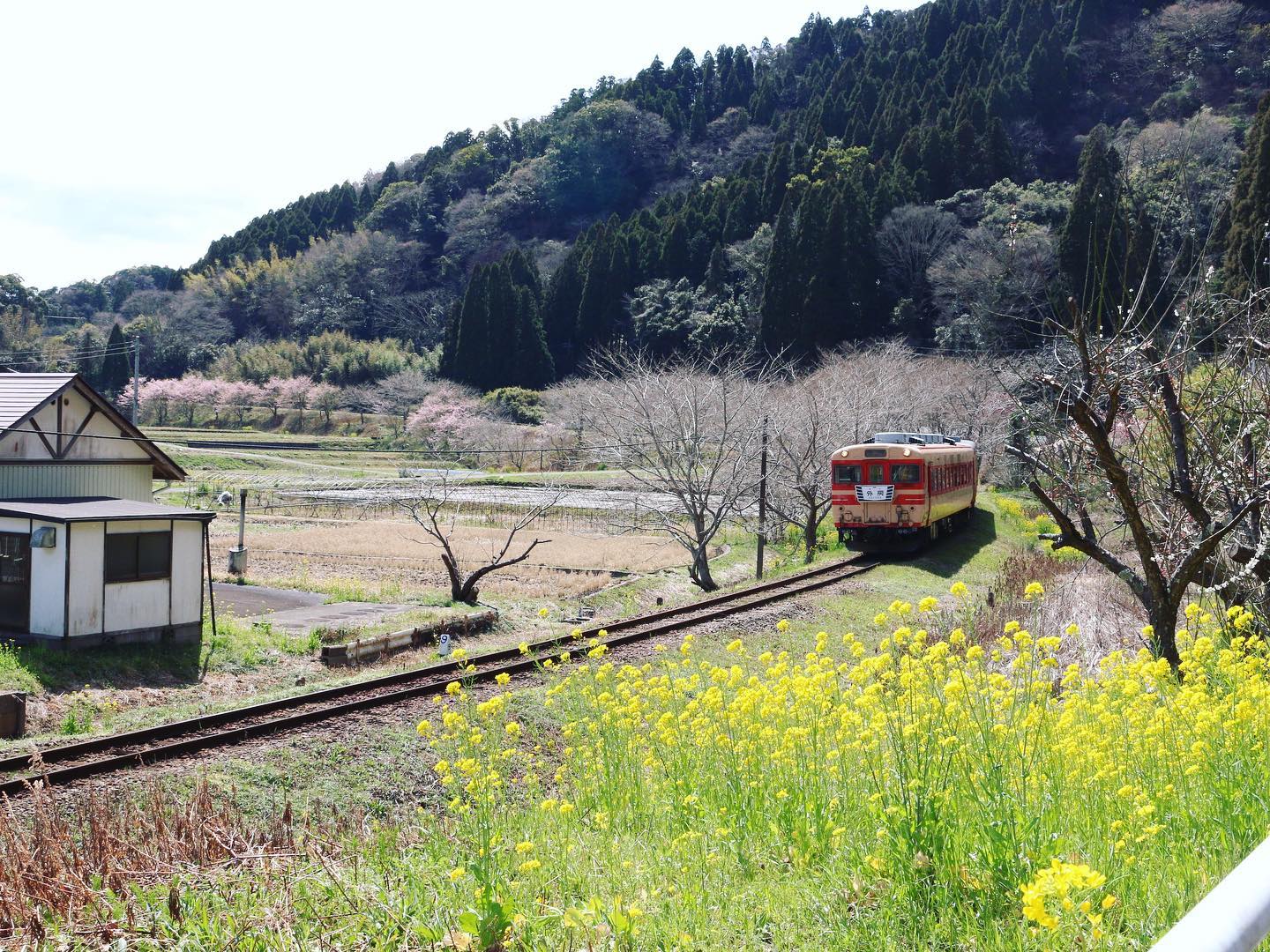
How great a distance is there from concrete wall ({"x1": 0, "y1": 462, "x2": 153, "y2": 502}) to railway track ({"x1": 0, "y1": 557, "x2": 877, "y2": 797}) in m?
7.93

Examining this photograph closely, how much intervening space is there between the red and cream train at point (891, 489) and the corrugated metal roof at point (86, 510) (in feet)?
40.1

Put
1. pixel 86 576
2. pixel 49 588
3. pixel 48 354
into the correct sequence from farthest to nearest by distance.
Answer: pixel 48 354, pixel 86 576, pixel 49 588

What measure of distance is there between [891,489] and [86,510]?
557 inches

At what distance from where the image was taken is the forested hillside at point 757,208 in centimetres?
4766

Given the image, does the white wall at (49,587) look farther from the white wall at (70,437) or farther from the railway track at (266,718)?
the railway track at (266,718)

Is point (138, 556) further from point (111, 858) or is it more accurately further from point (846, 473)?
point (846, 473)

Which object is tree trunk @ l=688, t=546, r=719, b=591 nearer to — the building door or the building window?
the building window

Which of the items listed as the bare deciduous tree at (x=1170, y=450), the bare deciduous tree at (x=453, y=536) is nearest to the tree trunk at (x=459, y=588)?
the bare deciduous tree at (x=453, y=536)

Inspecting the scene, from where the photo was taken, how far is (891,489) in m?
20.4

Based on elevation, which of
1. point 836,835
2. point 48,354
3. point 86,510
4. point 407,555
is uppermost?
point 48,354

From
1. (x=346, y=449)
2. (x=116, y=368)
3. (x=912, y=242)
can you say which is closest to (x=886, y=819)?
(x=912, y=242)

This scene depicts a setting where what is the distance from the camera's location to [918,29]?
260ft

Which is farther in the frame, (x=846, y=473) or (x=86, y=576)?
(x=846, y=473)

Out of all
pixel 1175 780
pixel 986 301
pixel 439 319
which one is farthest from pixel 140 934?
pixel 439 319
